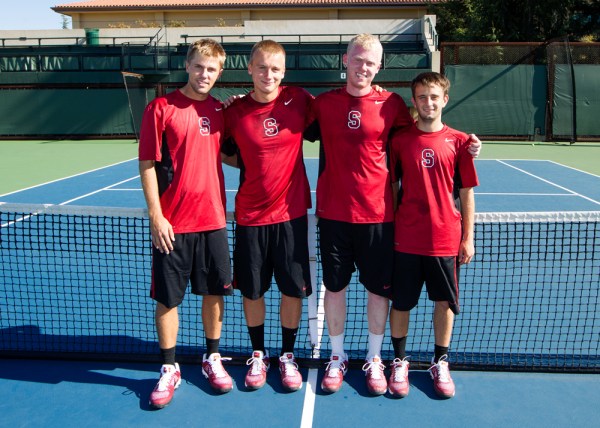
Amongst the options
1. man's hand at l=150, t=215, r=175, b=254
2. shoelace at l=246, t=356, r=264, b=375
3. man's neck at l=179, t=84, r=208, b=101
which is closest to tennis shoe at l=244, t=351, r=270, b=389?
shoelace at l=246, t=356, r=264, b=375

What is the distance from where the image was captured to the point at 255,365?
3.27 m

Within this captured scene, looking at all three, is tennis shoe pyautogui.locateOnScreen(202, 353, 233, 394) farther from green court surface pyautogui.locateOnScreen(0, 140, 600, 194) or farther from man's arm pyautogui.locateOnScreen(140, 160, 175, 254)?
green court surface pyautogui.locateOnScreen(0, 140, 600, 194)

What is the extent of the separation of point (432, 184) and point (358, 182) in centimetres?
39

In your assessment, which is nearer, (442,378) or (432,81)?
(432,81)

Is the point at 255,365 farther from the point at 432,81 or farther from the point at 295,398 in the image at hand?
the point at 432,81

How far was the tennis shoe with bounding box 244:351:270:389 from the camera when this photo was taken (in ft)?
10.5

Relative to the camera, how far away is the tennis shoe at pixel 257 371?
319cm

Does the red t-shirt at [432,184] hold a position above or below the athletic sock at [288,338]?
above

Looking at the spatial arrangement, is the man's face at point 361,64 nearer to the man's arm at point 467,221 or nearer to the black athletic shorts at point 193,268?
the man's arm at point 467,221

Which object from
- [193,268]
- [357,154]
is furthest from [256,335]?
[357,154]

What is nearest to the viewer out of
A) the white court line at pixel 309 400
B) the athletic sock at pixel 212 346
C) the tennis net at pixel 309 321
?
the white court line at pixel 309 400

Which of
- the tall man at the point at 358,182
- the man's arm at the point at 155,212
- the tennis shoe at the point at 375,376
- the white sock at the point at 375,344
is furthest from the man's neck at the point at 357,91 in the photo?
the tennis shoe at the point at 375,376

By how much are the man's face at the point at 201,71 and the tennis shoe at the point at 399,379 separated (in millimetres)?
1783

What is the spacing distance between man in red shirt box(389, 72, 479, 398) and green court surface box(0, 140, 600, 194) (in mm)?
8654
